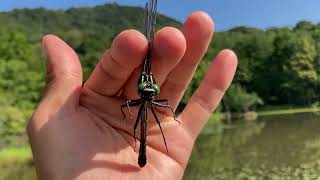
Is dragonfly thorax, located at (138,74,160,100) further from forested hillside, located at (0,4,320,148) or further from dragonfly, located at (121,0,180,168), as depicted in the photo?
forested hillside, located at (0,4,320,148)

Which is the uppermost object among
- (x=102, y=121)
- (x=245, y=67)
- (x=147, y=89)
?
(x=147, y=89)

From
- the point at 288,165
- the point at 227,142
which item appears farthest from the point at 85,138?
the point at 227,142

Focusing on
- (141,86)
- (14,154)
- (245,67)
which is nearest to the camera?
(141,86)

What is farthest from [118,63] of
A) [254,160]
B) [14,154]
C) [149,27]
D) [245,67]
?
[245,67]

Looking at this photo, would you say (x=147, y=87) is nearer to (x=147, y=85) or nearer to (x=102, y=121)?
(x=147, y=85)

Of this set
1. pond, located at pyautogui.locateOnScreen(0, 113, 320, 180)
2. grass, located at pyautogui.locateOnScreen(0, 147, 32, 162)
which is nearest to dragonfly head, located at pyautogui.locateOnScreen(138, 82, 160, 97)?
pond, located at pyautogui.locateOnScreen(0, 113, 320, 180)

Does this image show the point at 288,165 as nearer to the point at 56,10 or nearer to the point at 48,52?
the point at 48,52

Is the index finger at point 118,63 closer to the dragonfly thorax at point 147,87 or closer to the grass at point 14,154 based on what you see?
the dragonfly thorax at point 147,87
